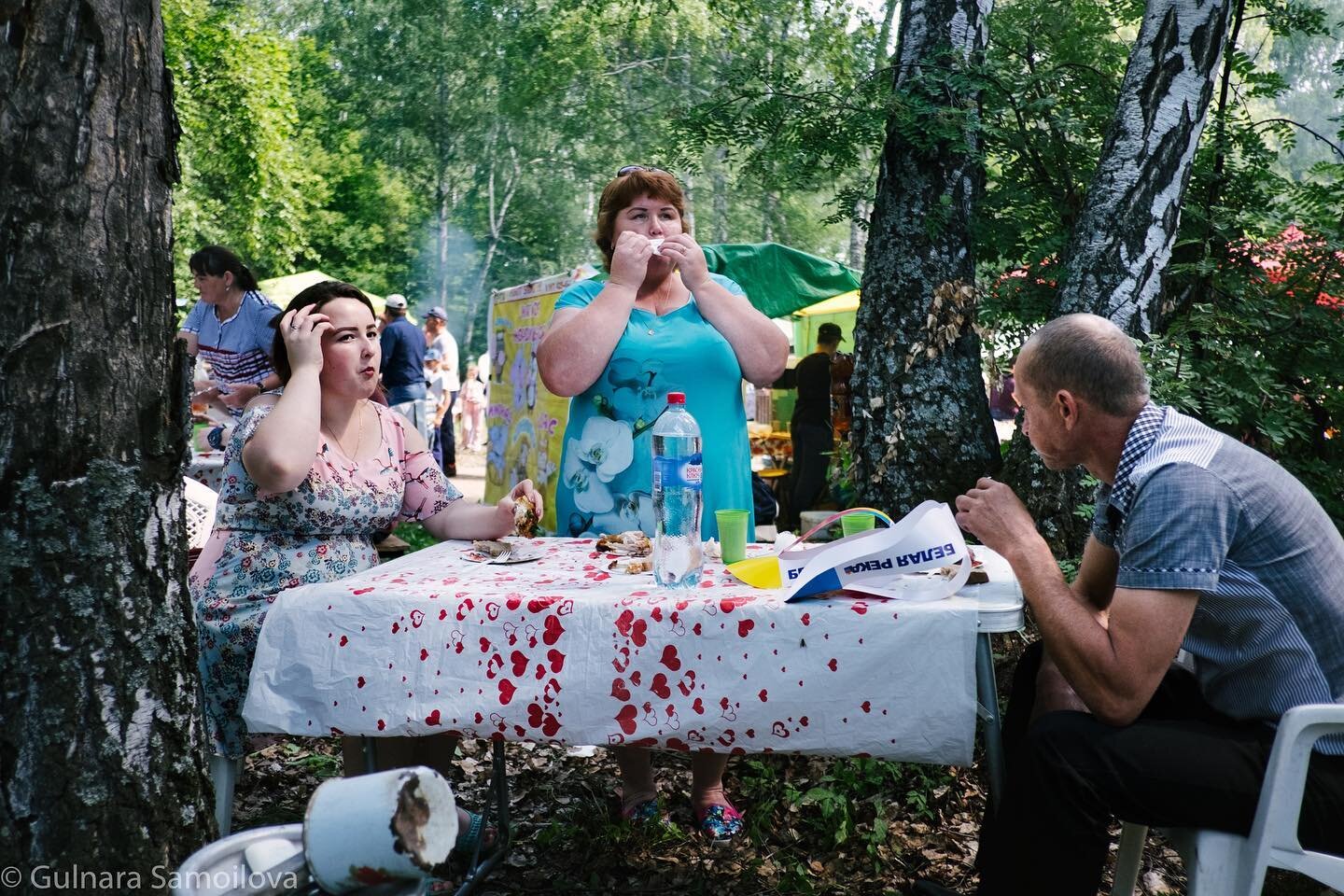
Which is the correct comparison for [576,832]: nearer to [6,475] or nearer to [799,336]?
[6,475]

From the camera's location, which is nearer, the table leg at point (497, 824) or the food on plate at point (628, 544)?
the food on plate at point (628, 544)

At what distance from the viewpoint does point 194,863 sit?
1223 millimetres

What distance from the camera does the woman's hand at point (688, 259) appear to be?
2.71 metres

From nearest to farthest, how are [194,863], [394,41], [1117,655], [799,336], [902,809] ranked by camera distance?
[194,863] < [1117,655] < [902,809] < [799,336] < [394,41]

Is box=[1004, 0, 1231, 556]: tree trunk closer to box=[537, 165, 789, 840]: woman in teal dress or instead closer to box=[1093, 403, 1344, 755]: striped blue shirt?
box=[537, 165, 789, 840]: woman in teal dress

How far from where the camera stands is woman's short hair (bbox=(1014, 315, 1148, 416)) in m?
1.96

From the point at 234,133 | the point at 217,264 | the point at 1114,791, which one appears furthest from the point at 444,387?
the point at 1114,791

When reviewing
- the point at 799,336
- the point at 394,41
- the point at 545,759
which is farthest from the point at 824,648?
the point at 394,41

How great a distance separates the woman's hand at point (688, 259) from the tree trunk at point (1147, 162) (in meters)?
2.00

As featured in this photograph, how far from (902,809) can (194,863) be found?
2.65 m

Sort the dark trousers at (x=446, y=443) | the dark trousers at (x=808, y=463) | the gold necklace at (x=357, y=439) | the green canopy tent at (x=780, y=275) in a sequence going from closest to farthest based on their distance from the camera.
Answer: the gold necklace at (x=357, y=439), the dark trousers at (x=808, y=463), the green canopy tent at (x=780, y=275), the dark trousers at (x=446, y=443)

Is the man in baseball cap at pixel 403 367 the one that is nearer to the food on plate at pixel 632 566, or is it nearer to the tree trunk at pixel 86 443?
the food on plate at pixel 632 566

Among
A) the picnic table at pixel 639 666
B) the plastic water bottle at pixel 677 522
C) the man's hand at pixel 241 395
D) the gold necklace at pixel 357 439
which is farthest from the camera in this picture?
the man's hand at pixel 241 395

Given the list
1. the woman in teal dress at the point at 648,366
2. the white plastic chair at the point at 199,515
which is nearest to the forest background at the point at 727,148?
the white plastic chair at the point at 199,515
